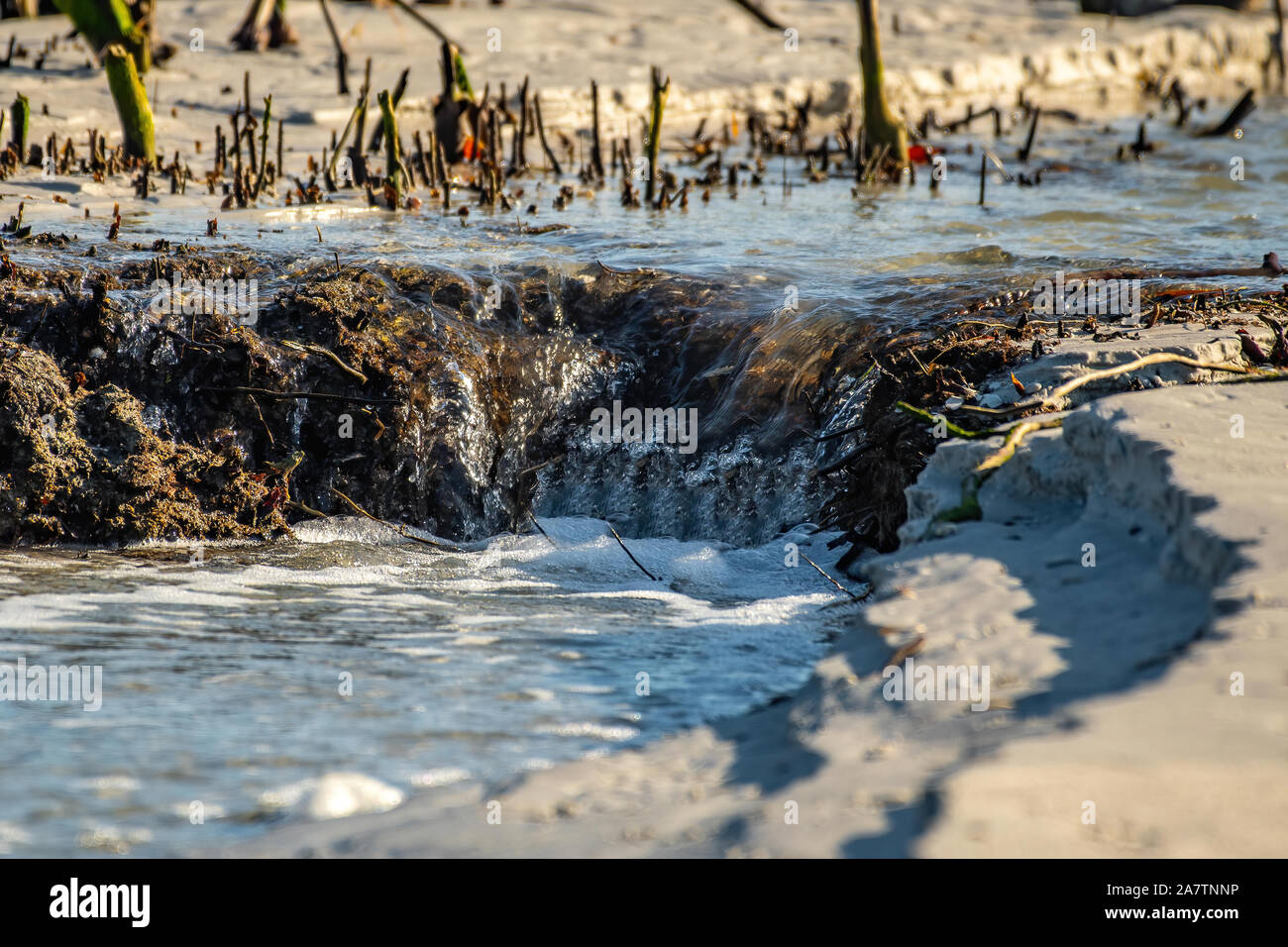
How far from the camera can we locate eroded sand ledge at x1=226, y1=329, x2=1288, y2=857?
7.13 ft

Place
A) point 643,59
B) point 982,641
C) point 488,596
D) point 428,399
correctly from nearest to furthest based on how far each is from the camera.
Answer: point 982,641 → point 488,596 → point 428,399 → point 643,59

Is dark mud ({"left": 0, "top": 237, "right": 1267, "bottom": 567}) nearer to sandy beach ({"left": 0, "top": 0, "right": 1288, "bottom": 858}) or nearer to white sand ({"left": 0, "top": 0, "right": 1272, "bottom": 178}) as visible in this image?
sandy beach ({"left": 0, "top": 0, "right": 1288, "bottom": 858})

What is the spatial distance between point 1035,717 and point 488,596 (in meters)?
2.19

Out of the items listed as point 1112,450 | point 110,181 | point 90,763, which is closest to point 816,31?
point 110,181

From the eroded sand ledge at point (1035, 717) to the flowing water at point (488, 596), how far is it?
32 centimetres

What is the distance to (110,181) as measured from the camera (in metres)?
7.70

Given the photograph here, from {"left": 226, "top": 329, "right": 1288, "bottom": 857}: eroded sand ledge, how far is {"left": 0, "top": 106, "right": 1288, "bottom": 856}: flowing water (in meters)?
0.32

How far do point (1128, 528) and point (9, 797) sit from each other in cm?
267

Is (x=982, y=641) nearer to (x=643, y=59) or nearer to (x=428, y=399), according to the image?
(x=428, y=399)

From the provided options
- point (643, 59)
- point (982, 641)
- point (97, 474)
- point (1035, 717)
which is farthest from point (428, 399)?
point (643, 59)

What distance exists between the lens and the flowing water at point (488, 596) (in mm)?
2895

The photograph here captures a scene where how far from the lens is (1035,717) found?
8.26ft

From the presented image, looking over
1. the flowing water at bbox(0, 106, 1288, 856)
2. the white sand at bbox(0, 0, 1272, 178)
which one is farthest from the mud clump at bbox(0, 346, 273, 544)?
the white sand at bbox(0, 0, 1272, 178)
